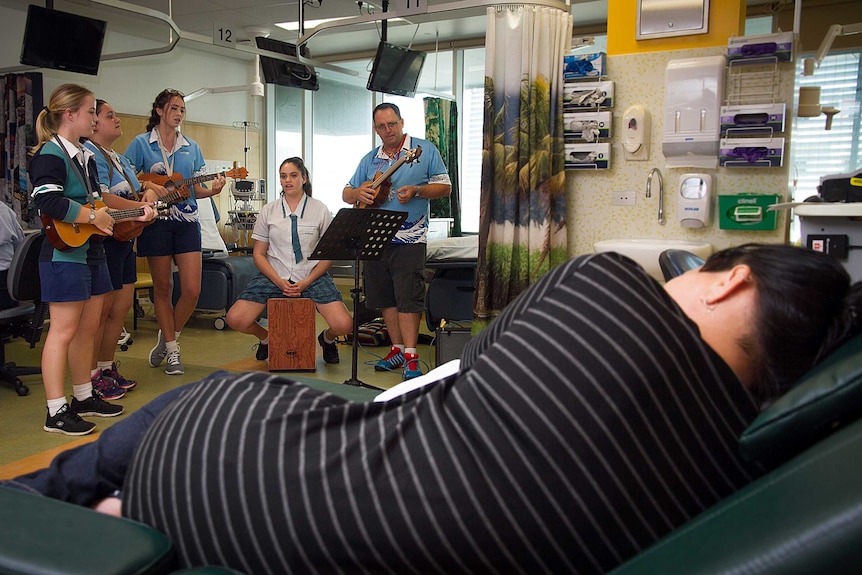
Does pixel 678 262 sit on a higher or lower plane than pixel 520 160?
lower

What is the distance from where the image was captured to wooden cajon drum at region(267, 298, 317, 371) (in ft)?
A: 15.2

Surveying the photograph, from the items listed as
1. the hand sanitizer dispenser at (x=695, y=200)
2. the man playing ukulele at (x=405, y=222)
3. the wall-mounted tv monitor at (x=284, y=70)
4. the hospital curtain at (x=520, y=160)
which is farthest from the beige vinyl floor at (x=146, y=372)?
the wall-mounted tv monitor at (x=284, y=70)

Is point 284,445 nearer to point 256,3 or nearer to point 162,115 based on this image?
point 162,115

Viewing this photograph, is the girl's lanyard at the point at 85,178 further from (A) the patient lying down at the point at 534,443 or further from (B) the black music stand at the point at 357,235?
(A) the patient lying down at the point at 534,443

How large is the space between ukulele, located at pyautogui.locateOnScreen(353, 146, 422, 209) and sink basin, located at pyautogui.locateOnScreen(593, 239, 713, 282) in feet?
4.01

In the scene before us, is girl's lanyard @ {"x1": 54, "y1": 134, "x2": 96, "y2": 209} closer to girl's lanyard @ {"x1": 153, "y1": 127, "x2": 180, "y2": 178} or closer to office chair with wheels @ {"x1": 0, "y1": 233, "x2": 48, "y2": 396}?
office chair with wheels @ {"x1": 0, "y1": 233, "x2": 48, "y2": 396}

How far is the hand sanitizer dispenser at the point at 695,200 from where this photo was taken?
407 cm

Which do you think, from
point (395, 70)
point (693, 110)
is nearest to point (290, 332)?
point (693, 110)

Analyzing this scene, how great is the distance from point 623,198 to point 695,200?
1.39 feet

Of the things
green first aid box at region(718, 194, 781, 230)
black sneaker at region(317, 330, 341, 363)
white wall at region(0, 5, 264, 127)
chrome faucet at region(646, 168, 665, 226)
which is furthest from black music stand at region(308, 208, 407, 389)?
white wall at region(0, 5, 264, 127)

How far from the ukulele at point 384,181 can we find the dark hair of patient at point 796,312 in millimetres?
3594

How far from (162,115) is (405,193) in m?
1.50

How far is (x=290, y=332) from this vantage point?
4.66 m

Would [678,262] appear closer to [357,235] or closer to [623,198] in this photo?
[357,235]
